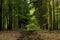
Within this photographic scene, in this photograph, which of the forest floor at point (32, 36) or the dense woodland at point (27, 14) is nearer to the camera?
the forest floor at point (32, 36)

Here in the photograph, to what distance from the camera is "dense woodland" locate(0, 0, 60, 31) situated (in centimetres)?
1603

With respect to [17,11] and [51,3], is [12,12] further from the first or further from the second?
[51,3]

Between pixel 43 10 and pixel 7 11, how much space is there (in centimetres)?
448

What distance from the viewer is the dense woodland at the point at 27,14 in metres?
16.0

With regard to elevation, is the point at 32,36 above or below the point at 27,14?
Answer: below

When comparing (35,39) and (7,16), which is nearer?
(35,39)

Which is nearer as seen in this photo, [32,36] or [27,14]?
[32,36]

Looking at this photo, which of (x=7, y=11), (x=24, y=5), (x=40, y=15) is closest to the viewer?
(x=7, y=11)

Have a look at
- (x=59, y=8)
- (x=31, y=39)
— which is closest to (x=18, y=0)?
(x=59, y=8)

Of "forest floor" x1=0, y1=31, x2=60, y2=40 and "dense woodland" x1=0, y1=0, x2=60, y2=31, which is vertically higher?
"dense woodland" x1=0, y1=0, x2=60, y2=31

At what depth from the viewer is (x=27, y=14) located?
63.6 ft

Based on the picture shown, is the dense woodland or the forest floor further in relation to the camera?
the dense woodland

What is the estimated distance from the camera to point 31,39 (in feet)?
29.5

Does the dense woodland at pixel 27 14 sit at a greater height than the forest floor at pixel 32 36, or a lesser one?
greater
